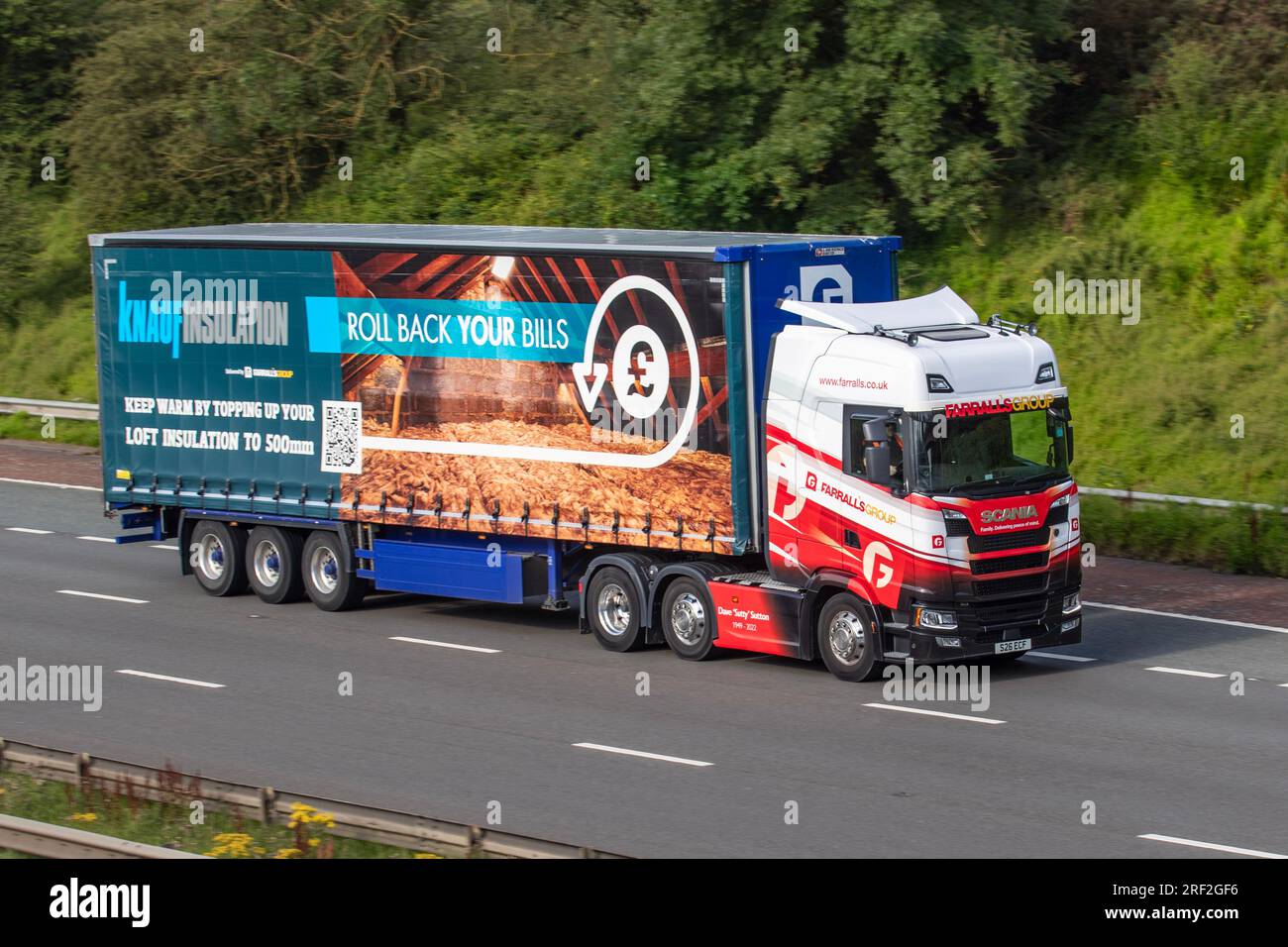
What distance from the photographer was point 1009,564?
1544 centimetres

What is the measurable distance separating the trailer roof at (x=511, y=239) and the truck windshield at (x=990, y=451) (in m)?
2.33

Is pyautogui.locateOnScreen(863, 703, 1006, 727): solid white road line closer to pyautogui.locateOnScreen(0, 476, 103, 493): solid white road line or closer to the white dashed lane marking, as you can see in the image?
the white dashed lane marking

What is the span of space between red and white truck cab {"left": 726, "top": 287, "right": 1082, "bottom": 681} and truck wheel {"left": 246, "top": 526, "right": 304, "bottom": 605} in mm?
5866

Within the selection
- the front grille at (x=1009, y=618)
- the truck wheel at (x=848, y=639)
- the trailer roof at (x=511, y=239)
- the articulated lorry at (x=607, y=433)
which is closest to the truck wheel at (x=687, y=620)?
the articulated lorry at (x=607, y=433)

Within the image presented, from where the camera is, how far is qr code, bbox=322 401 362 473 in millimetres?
18688

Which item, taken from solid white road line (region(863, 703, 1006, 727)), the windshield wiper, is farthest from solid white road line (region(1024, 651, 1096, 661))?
solid white road line (region(863, 703, 1006, 727))

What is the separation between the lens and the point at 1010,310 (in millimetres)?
26891

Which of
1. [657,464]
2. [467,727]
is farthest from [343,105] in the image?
[467,727]

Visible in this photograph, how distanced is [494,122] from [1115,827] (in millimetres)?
26465

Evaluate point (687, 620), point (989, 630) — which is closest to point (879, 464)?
point (989, 630)

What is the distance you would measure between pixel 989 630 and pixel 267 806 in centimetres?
701

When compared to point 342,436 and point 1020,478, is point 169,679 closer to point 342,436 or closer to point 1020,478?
point 342,436

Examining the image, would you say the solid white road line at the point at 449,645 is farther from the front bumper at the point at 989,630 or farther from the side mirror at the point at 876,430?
the side mirror at the point at 876,430

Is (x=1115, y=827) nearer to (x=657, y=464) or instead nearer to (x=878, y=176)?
(x=657, y=464)
